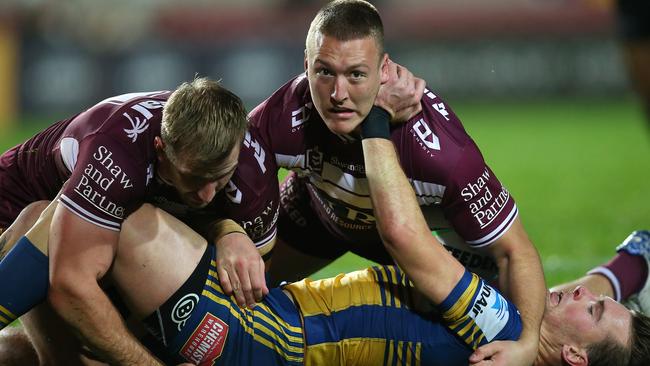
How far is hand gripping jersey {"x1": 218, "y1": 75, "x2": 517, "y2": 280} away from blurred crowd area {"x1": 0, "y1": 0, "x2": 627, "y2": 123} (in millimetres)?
11121

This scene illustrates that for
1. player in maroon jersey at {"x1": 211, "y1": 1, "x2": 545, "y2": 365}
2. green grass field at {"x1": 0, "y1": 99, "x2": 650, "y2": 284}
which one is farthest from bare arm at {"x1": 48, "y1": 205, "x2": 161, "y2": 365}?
green grass field at {"x1": 0, "y1": 99, "x2": 650, "y2": 284}

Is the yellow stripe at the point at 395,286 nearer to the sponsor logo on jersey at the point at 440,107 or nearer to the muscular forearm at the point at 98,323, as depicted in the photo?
the sponsor logo on jersey at the point at 440,107

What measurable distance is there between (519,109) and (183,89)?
1388 cm

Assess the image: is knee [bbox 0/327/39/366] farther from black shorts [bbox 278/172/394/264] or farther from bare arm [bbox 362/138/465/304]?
bare arm [bbox 362/138/465/304]

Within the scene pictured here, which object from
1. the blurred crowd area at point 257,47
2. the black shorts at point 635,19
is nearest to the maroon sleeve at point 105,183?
the black shorts at point 635,19

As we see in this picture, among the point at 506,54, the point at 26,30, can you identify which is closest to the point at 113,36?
the point at 26,30

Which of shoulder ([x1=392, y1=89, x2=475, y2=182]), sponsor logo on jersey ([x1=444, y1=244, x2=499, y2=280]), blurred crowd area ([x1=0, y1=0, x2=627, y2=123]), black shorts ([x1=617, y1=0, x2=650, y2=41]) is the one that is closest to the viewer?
shoulder ([x1=392, y1=89, x2=475, y2=182])

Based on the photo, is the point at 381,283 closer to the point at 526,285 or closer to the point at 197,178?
the point at 526,285

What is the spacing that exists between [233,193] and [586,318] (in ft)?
5.20

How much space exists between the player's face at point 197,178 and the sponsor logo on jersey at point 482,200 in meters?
1.00

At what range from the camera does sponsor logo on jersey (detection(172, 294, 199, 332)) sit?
151 inches

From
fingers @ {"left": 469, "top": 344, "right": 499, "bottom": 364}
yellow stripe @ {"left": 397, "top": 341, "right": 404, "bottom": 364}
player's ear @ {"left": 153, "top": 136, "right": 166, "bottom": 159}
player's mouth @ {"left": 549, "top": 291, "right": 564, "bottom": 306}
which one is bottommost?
yellow stripe @ {"left": 397, "top": 341, "right": 404, "bottom": 364}

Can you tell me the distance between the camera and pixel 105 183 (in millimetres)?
3758

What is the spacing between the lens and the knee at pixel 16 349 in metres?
4.28
